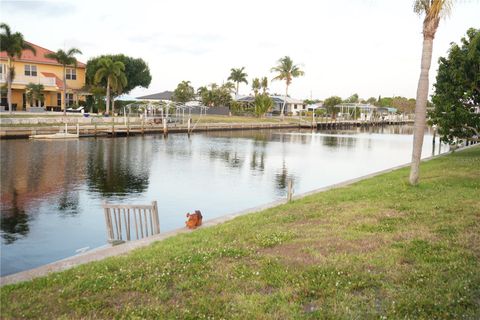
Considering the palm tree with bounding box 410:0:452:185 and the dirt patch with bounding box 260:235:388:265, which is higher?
the palm tree with bounding box 410:0:452:185

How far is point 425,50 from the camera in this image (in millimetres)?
15680

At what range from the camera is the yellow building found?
2410 inches

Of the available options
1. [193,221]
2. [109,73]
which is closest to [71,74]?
[109,73]

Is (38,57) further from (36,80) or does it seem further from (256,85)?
(256,85)

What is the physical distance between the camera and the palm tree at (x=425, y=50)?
15.3 m

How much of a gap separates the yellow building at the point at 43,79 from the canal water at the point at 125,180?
22.0 metres

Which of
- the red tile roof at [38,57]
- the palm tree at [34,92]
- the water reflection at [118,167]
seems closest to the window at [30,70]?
the red tile roof at [38,57]

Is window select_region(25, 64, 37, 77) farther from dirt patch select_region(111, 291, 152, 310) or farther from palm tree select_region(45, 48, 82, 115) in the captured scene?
dirt patch select_region(111, 291, 152, 310)

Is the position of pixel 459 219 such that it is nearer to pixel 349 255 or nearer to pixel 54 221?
pixel 349 255

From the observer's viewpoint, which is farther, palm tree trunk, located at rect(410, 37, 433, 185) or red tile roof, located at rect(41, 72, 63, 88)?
red tile roof, located at rect(41, 72, 63, 88)

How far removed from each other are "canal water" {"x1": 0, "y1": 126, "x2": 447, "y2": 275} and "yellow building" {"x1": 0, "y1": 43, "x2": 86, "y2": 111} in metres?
22.0

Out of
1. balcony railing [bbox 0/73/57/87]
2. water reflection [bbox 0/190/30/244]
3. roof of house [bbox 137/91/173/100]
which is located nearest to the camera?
water reflection [bbox 0/190/30/244]

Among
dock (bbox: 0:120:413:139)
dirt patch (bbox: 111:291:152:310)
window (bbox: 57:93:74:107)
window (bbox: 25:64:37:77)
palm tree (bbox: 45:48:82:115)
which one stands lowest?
dock (bbox: 0:120:413:139)

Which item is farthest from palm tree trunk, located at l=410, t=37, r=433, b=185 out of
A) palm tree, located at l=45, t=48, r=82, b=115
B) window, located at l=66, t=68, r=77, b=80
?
window, located at l=66, t=68, r=77, b=80
